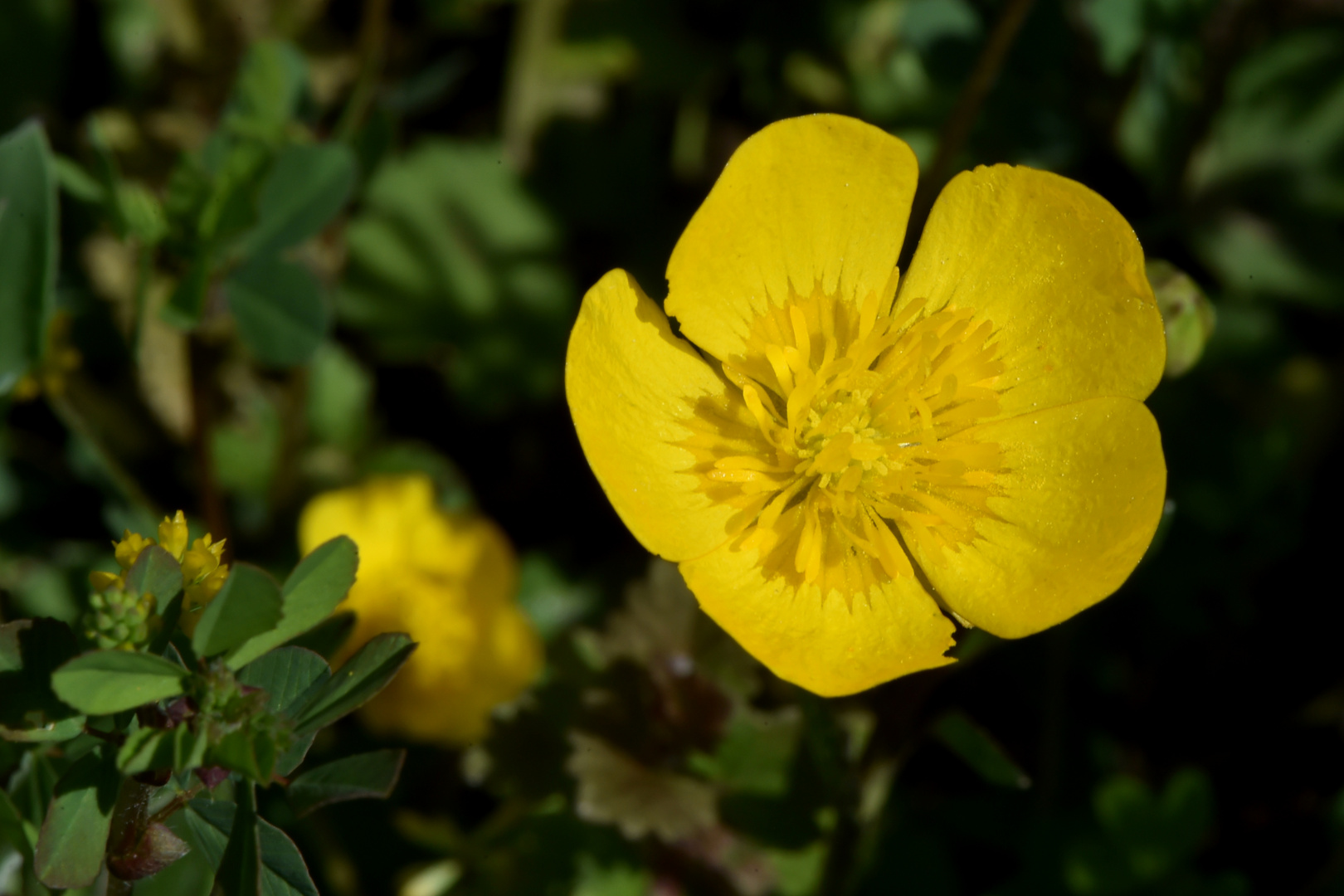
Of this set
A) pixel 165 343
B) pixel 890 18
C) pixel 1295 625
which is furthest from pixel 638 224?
pixel 1295 625

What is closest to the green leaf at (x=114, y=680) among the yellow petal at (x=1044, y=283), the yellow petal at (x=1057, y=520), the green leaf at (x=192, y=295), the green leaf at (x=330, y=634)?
the green leaf at (x=330, y=634)

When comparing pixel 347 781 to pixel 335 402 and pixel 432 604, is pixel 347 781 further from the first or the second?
pixel 335 402

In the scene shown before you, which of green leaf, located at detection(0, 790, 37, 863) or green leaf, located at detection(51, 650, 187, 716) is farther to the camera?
green leaf, located at detection(0, 790, 37, 863)

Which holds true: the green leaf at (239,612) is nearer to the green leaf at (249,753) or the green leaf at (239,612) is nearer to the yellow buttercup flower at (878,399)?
the green leaf at (249,753)

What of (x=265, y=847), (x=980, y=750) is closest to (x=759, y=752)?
(x=980, y=750)

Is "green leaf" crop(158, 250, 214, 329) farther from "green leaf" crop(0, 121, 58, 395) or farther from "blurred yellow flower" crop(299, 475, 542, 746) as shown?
"blurred yellow flower" crop(299, 475, 542, 746)

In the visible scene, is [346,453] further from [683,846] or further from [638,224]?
[683,846]

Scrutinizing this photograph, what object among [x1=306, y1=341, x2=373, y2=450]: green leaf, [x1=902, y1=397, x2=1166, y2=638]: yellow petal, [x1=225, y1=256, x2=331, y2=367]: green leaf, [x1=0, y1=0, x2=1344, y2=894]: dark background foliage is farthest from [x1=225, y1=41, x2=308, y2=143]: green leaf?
[x1=902, y1=397, x2=1166, y2=638]: yellow petal
